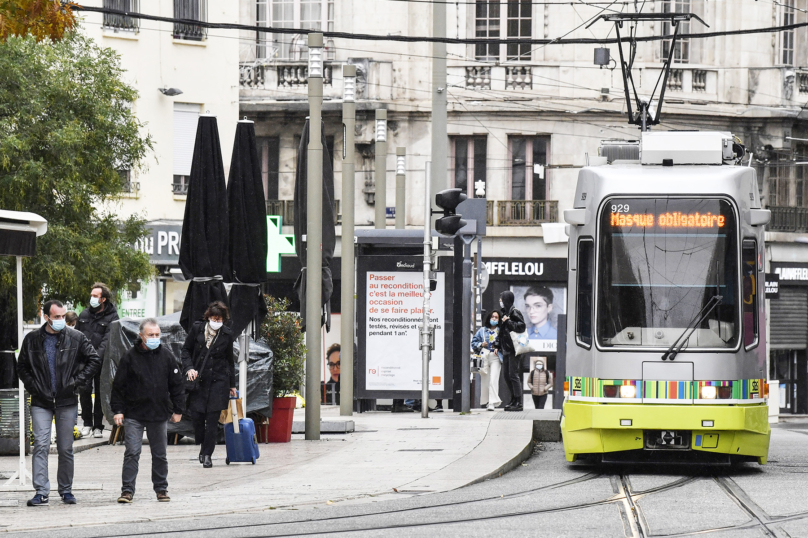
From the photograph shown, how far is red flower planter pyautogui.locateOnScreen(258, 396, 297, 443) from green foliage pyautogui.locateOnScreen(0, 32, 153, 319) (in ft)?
27.0

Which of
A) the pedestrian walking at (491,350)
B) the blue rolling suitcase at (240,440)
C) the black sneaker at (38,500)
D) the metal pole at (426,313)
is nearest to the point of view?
the black sneaker at (38,500)

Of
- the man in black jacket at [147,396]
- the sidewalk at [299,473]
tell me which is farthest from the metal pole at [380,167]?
the man in black jacket at [147,396]

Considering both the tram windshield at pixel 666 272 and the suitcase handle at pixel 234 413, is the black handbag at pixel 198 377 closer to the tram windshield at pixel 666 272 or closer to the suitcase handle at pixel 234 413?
the suitcase handle at pixel 234 413

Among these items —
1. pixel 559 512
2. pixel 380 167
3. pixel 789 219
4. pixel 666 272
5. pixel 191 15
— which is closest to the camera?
pixel 559 512

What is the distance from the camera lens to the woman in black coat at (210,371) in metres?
15.2

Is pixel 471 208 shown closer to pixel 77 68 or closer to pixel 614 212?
pixel 77 68

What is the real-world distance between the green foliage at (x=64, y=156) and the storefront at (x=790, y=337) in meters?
17.2

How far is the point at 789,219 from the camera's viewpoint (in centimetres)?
3728

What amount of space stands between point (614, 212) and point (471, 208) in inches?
396

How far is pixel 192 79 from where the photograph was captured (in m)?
35.3

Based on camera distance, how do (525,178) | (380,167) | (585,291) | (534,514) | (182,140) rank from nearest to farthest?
(534,514) → (585,291) → (380,167) → (182,140) → (525,178)

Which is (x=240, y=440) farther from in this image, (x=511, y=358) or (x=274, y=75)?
(x=274, y=75)

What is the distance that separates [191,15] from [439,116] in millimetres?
12329

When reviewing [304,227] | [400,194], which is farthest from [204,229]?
[400,194]
